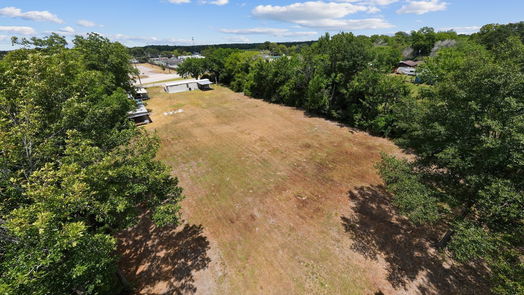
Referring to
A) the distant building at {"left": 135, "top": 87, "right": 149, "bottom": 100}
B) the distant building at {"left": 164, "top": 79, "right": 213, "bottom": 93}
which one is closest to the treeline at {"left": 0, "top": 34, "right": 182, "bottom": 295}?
the distant building at {"left": 135, "top": 87, "right": 149, "bottom": 100}

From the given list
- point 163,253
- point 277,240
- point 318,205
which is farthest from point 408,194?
point 163,253

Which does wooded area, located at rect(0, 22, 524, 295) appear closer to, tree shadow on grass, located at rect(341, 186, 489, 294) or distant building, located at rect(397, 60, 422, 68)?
tree shadow on grass, located at rect(341, 186, 489, 294)

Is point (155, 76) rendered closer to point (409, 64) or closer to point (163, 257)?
point (163, 257)

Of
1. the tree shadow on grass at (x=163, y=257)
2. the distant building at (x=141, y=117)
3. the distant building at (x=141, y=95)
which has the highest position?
the distant building at (x=141, y=95)

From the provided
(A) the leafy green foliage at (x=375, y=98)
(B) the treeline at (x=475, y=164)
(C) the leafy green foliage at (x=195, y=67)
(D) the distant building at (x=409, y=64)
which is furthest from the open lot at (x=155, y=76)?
(D) the distant building at (x=409, y=64)

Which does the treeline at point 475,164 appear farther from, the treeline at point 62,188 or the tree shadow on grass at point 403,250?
the treeline at point 62,188

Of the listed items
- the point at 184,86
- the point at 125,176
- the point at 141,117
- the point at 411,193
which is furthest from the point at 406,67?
the point at 125,176
